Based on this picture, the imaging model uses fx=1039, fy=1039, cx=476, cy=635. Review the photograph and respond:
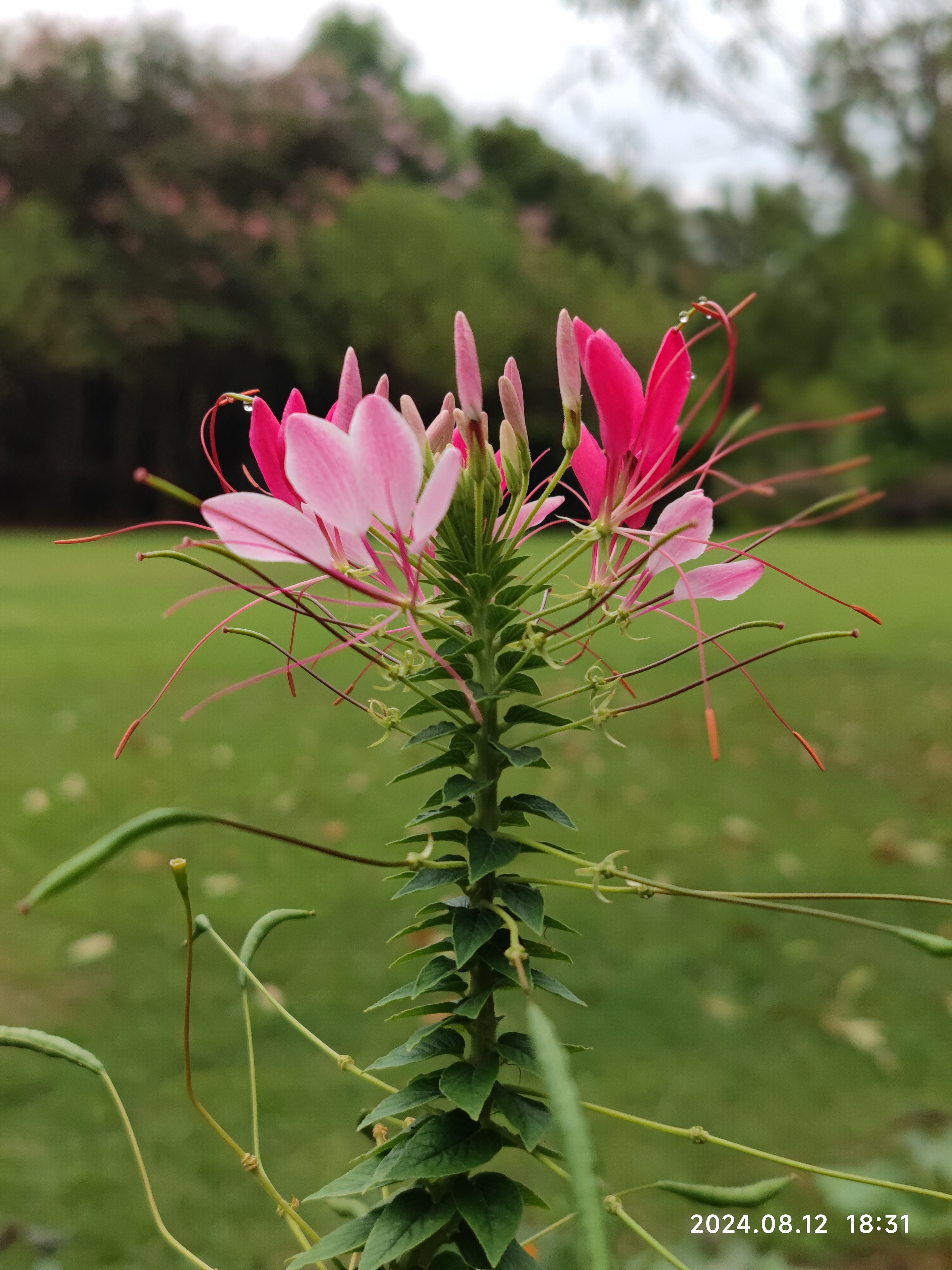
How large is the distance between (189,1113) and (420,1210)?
4.07 feet

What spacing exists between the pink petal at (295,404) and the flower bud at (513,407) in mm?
128

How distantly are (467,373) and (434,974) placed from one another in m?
0.40

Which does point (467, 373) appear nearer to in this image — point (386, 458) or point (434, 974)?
point (386, 458)

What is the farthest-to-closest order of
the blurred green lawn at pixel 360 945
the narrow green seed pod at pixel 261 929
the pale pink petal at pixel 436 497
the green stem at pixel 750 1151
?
the blurred green lawn at pixel 360 945, the narrow green seed pod at pixel 261 929, the green stem at pixel 750 1151, the pale pink petal at pixel 436 497

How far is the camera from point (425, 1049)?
72cm

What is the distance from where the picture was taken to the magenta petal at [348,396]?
0.64 m

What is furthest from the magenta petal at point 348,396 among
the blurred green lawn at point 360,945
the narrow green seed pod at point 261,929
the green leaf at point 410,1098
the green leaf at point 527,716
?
the blurred green lawn at point 360,945

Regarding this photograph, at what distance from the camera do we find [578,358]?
66 centimetres

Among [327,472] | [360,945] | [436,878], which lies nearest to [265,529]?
[327,472]

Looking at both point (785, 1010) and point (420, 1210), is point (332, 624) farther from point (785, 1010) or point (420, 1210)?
point (785, 1010)

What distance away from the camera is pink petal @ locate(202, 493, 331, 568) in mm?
569

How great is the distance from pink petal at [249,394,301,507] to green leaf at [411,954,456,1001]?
0.33 meters

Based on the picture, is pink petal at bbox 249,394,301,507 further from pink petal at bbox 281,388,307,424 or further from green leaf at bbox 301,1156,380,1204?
green leaf at bbox 301,1156,380,1204

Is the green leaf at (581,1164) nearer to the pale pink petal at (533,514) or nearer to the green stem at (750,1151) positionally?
the green stem at (750,1151)
